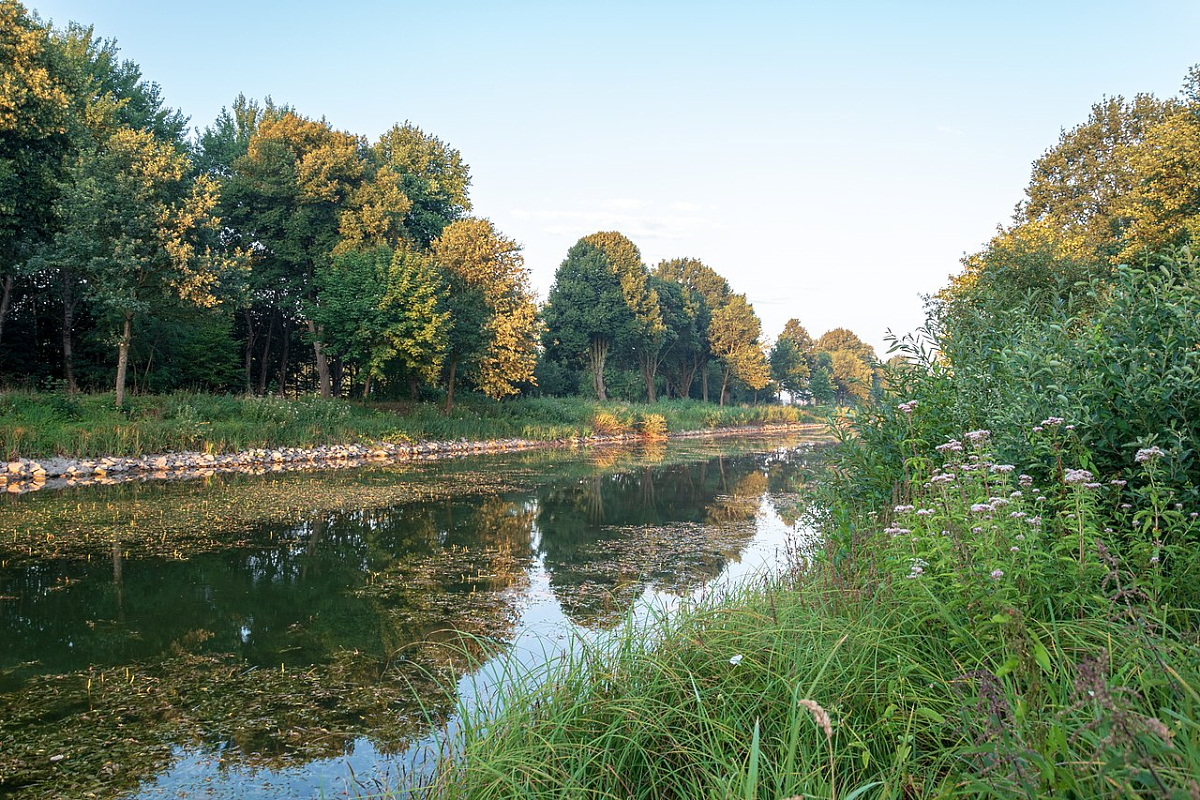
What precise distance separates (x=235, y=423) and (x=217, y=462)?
209 centimetres

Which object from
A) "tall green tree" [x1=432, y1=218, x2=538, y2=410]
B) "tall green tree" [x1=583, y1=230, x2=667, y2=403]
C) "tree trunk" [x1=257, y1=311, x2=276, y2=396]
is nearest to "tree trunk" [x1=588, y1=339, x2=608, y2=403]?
"tall green tree" [x1=583, y1=230, x2=667, y2=403]

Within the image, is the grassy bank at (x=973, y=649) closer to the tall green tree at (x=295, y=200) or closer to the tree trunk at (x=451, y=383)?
the tree trunk at (x=451, y=383)

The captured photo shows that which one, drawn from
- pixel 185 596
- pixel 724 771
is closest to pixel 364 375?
pixel 185 596

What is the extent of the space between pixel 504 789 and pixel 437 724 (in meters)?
1.69

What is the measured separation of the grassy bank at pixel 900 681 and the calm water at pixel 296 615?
60cm

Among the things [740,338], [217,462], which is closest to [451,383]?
[217,462]

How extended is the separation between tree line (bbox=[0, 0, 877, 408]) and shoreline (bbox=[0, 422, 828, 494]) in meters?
3.40

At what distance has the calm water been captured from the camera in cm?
430

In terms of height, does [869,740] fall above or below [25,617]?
above

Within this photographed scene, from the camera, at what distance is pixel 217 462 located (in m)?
18.6

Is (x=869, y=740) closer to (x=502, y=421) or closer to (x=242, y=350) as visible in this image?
(x=502, y=421)

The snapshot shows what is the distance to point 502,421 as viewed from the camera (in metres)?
30.8

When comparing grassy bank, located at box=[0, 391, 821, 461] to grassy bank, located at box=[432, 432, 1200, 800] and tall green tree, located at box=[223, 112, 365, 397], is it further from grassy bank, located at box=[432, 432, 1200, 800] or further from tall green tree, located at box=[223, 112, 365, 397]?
grassy bank, located at box=[432, 432, 1200, 800]

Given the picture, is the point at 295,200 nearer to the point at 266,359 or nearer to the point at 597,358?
the point at 266,359
